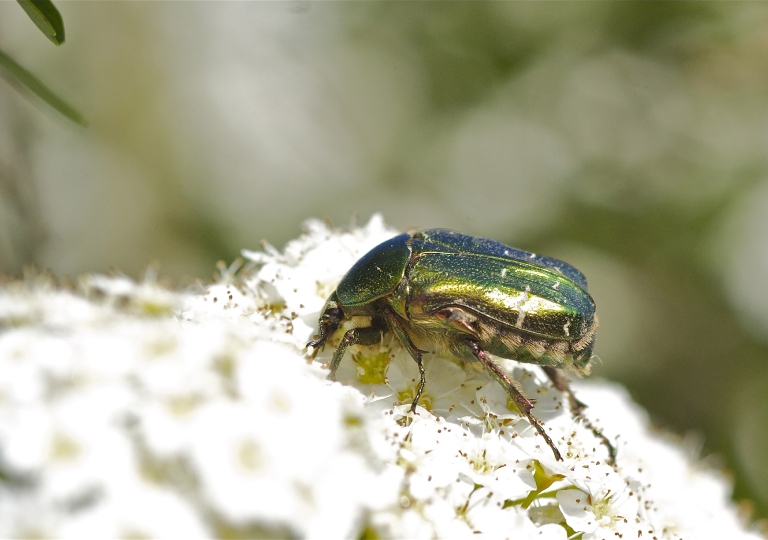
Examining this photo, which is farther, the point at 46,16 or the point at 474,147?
the point at 474,147

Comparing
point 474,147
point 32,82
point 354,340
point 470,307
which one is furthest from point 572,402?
point 474,147

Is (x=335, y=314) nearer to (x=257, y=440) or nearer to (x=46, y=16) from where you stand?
(x=257, y=440)

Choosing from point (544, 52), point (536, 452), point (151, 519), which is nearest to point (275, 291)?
point (536, 452)

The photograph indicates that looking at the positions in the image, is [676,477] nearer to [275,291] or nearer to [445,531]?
[445,531]

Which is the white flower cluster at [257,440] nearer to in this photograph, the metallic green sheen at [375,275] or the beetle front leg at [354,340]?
the beetle front leg at [354,340]

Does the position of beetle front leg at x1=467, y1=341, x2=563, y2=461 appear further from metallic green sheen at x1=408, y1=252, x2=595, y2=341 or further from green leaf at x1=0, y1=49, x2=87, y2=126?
green leaf at x1=0, y1=49, x2=87, y2=126

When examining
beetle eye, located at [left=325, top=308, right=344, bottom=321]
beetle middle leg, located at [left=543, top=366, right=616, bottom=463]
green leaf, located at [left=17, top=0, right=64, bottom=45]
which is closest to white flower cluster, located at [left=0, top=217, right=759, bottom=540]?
beetle middle leg, located at [left=543, top=366, right=616, bottom=463]

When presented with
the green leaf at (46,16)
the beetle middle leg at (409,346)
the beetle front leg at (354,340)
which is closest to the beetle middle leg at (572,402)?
the beetle middle leg at (409,346)
